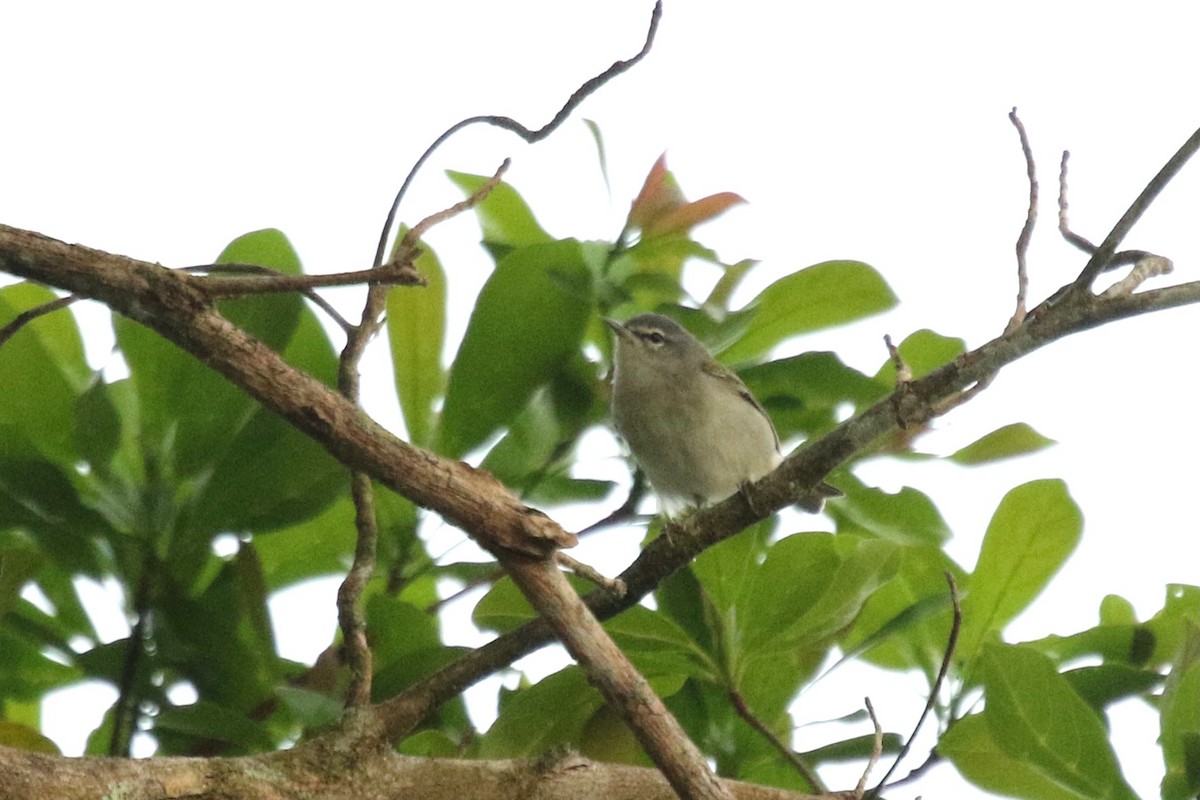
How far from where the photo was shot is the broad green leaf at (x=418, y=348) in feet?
8.07

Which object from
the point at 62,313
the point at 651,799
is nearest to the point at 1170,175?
the point at 651,799

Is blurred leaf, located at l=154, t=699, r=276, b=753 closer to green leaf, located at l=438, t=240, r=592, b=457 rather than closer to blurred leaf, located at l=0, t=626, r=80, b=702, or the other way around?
blurred leaf, located at l=0, t=626, r=80, b=702

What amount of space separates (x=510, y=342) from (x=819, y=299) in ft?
2.17

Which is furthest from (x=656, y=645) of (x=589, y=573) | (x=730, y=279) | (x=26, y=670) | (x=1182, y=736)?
(x=26, y=670)

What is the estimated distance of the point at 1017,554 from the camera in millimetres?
2318

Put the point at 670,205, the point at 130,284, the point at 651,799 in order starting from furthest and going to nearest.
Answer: the point at 670,205 < the point at 651,799 < the point at 130,284

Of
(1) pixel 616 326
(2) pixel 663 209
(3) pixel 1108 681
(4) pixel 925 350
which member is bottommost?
(3) pixel 1108 681

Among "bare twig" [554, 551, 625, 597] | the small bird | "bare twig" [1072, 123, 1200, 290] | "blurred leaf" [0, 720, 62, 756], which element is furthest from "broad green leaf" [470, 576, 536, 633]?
the small bird

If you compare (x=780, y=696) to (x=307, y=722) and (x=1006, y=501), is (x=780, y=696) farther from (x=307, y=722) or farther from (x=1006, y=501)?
(x=307, y=722)

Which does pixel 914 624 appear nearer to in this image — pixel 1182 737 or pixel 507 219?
pixel 1182 737

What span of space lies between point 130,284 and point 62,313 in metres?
0.95

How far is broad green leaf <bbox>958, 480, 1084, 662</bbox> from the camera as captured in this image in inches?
90.8

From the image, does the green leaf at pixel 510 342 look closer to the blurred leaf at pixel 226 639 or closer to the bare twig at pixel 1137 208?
the blurred leaf at pixel 226 639

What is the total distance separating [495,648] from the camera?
1885 mm
